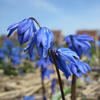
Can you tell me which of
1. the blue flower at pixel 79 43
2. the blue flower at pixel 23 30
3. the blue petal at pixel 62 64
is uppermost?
the blue flower at pixel 23 30

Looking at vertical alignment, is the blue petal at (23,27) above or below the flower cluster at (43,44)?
above

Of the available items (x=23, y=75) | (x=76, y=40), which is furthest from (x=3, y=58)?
(x=76, y=40)

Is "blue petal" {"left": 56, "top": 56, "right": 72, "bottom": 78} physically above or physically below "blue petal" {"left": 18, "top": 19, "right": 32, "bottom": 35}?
below

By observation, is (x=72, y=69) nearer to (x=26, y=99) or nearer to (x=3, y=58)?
(x=26, y=99)

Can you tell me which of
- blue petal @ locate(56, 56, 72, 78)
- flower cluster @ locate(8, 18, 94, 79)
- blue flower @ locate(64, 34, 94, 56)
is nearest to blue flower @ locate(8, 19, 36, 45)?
flower cluster @ locate(8, 18, 94, 79)

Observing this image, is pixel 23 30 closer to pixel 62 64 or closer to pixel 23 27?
pixel 23 27

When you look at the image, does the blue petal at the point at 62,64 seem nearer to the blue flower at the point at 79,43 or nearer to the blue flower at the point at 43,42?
the blue flower at the point at 43,42

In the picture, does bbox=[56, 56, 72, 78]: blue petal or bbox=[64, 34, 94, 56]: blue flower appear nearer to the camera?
bbox=[56, 56, 72, 78]: blue petal

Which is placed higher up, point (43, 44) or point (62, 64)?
point (43, 44)

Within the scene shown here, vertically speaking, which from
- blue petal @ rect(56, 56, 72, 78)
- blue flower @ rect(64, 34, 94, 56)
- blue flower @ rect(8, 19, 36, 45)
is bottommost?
blue petal @ rect(56, 56, 72, 78)

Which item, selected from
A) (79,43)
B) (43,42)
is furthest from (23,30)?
(79,43)

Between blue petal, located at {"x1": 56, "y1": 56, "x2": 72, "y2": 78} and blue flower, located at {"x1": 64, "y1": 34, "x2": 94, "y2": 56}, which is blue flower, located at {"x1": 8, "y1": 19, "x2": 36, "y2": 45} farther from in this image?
blue flower, located at {"x1": 64, "y1": 34, "x2": 94, "y2": 56}

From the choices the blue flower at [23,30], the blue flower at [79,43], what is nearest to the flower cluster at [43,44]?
the blue flower at [23,30]
